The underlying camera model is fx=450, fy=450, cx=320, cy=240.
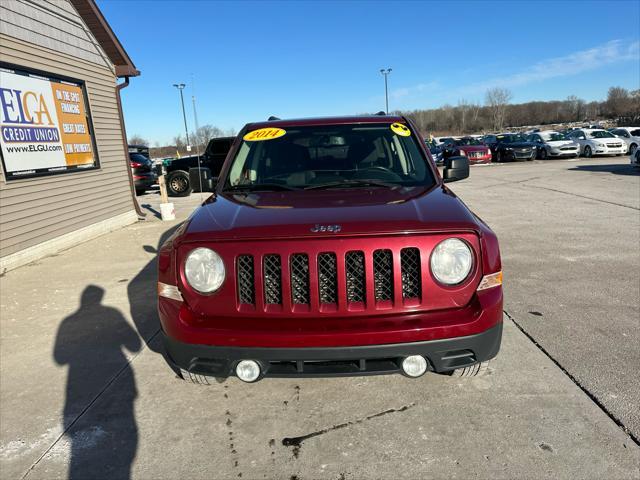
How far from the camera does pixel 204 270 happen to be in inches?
92.4

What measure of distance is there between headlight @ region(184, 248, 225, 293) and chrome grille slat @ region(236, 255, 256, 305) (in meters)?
0.09

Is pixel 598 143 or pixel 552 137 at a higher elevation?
pixel 552 137

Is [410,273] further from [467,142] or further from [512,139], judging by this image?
[512,139]

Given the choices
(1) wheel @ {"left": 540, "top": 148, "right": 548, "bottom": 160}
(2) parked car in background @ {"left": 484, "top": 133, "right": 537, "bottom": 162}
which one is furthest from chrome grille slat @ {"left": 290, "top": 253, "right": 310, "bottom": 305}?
(1) wheel @ {"left": 540, "top": 148, "right": 548, "bottom": 160}

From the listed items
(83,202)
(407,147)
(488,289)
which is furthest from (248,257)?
(83,202)

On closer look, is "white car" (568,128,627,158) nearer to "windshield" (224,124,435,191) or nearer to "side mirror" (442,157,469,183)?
"side mirror" (442,157,469,183)

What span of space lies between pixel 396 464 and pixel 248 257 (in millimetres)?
1275

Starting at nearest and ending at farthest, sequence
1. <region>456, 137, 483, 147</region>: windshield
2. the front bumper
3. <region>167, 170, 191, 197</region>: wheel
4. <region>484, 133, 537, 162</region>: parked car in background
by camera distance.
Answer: the front bumper
<region>167, 170, 191, 197</region>: wheel
<region>484, 133, 537, 162</region>: parked car in background
<region>456, 137, 483, 147</region>: windshield

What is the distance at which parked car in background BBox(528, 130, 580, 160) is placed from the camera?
25.0 meters

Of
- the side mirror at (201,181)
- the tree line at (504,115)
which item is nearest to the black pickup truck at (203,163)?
the side mirror at (201,181)

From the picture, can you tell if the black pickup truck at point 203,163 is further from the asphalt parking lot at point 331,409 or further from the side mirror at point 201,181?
the side mirror at point 201,181

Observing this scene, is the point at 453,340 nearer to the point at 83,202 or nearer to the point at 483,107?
the point at 83,202

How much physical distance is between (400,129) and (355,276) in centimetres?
190

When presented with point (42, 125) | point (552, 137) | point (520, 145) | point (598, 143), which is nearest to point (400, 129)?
point (42, 125)
